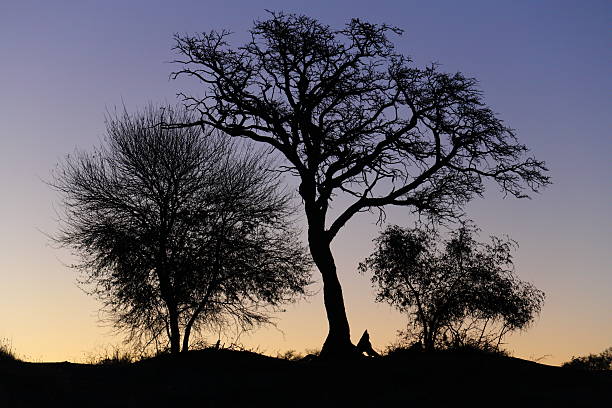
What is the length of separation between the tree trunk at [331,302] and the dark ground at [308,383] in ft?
5.18

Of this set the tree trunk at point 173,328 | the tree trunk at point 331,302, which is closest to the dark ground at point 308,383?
the tree trunk at point 331,302

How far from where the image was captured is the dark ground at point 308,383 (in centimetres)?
2147

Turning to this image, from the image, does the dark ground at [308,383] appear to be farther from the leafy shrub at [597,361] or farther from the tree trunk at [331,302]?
the leafy shrub at [597,361]

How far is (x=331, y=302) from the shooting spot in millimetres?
28047

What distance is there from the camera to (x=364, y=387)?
23.0 metres

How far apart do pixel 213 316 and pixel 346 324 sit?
849cm

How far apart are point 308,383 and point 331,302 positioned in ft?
15.6

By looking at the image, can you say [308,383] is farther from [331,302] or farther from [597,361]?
[597,361]

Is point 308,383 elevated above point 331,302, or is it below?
below

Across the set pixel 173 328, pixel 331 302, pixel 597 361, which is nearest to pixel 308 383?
pixel 331 302

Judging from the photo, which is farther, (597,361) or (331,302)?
(597,361)

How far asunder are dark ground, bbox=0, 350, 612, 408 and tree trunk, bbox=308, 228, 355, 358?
1.58 meters

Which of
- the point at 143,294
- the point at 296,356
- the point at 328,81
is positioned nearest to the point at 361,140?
the point at 328,81

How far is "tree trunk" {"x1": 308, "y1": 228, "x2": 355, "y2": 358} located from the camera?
27.9m
